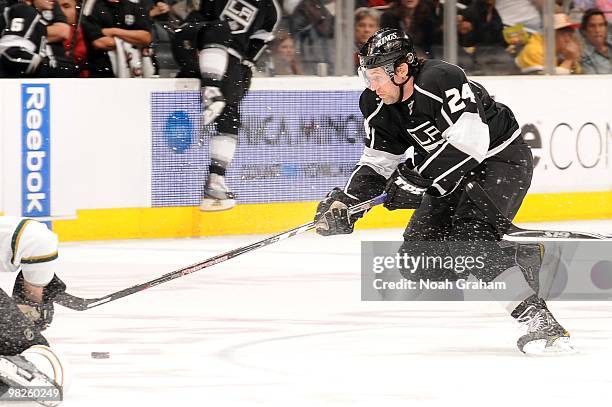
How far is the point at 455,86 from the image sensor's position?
4.57 m

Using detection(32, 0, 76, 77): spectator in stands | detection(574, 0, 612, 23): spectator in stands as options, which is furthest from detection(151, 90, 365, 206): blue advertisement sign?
detection(574, 0, 612, 23): spectator in stands

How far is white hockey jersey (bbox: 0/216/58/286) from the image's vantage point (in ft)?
12.1

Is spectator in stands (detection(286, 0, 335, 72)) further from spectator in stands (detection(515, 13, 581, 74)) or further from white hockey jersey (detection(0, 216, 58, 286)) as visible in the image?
white hockey jersey (detection(0, 216, 58, 286))

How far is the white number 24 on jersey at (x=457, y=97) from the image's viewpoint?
4.55 metres

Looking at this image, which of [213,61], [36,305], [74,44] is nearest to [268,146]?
[213,61]

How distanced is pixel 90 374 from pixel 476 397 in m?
1.11

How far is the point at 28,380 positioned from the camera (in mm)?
3676

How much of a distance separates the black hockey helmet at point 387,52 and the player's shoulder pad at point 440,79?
0.21 feet

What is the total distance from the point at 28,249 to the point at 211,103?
4.65 metres

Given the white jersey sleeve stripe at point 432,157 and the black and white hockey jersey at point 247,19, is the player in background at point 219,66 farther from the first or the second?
the white jersey sleeve stripe at point 432,157

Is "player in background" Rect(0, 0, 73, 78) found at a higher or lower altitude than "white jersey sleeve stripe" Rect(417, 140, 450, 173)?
higher

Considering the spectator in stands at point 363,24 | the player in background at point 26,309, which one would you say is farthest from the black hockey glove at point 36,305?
the spectator in stands at point 363,24

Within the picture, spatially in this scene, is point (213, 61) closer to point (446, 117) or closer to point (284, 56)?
point (284, 56)

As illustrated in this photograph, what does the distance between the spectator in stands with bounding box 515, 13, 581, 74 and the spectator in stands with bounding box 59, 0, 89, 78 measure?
2823 millimetres
